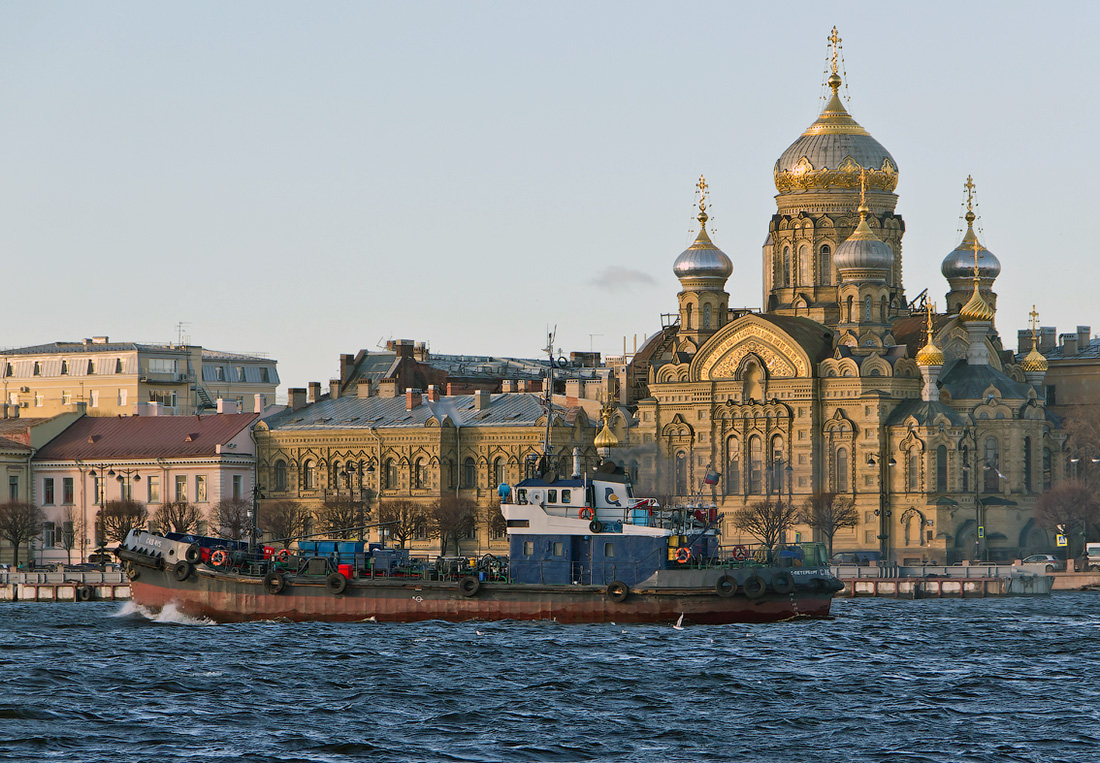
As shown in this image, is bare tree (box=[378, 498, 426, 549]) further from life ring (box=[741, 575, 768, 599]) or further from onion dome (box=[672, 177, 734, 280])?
life ring (box=[741, 575, 768, 599])

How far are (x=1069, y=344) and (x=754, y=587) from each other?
213ft

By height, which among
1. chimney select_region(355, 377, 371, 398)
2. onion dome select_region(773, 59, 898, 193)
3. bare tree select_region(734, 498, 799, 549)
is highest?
onion dome select_region(773, 59, 898, 193)

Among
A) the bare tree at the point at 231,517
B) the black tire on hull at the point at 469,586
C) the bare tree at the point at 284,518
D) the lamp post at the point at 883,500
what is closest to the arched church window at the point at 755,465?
the lamp post at the point at 883,500

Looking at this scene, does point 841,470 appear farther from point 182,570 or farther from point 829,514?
point 182,570

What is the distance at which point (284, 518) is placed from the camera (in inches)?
4567

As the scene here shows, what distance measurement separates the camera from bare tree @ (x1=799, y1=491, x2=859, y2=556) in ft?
369

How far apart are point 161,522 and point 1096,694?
70.6 meters

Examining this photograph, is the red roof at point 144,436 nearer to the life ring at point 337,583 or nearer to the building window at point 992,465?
the building window at point 992,465

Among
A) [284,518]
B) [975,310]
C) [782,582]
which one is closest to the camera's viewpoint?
[782,582]

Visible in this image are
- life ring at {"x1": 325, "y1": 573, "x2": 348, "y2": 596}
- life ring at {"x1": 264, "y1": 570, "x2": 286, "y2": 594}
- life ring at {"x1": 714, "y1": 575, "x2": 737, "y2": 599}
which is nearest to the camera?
life ring at {"x1": 714, "y1": 575, "x2": 737, "y2": 599}

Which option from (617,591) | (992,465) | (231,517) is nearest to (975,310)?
(992,465)

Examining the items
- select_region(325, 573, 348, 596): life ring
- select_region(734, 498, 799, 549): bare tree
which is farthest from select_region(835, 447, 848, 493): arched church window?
select_region(325, 573, 348, 596): life ring

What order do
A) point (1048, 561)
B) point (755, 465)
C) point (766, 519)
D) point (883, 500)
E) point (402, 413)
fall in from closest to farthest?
point (1048, 561), point (766, 519), point (883, 500), point (755, 465), point (402, 413)

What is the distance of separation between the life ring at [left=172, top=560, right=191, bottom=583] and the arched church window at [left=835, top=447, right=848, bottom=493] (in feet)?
164
